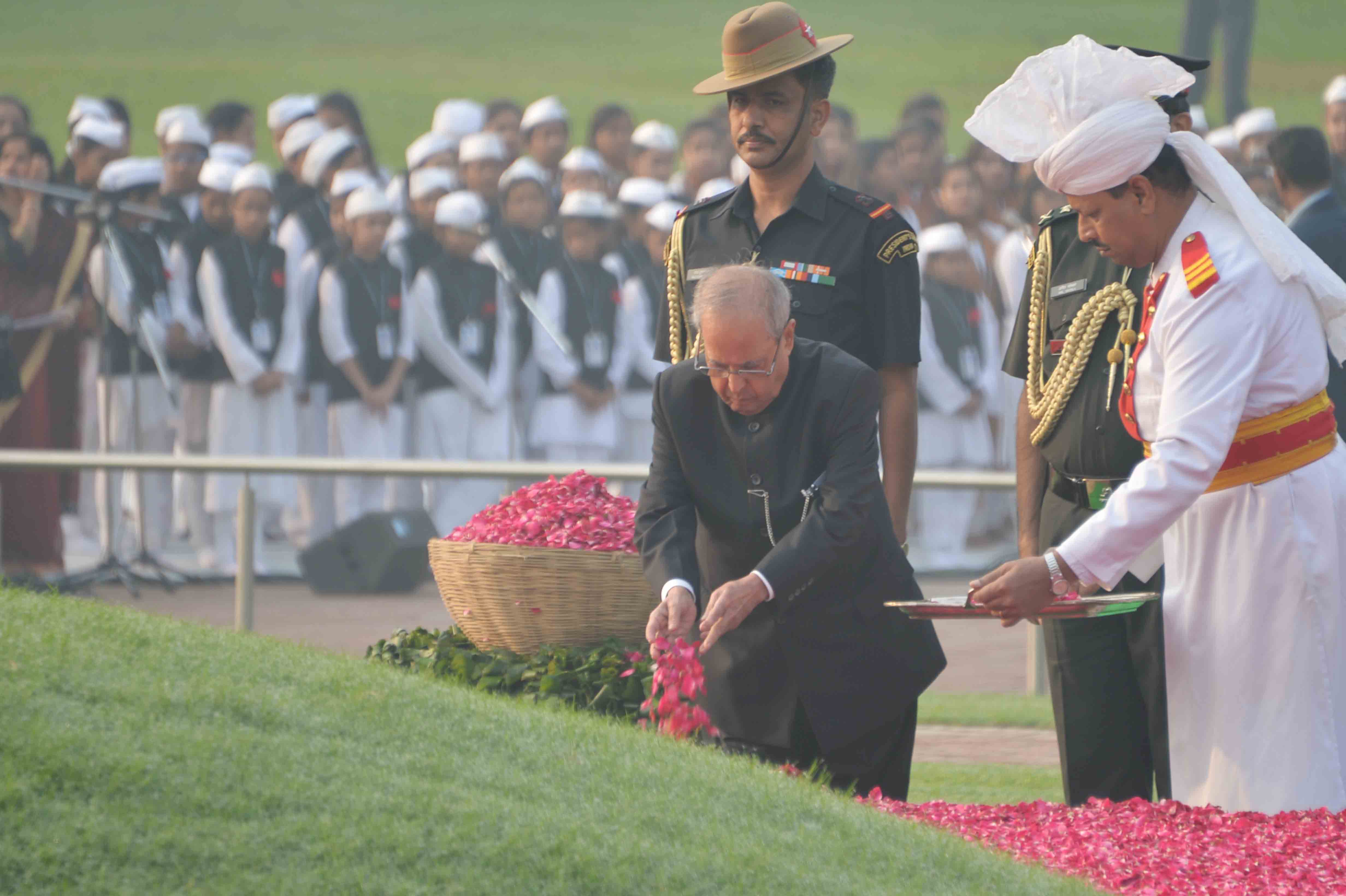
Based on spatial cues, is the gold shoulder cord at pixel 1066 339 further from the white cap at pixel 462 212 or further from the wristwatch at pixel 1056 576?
the white cap at pixel 462 212

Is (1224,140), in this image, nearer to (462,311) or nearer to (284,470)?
(462,311)

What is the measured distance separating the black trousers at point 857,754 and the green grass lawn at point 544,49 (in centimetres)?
1088

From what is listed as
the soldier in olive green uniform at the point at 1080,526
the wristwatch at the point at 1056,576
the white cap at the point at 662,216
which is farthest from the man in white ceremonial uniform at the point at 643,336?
the wristwatch at the point at 1056,576

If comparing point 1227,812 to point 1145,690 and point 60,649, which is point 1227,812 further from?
point 60,649

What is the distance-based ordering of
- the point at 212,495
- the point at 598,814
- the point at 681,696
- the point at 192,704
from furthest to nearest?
the point at 212,495 < the point at 681,696 < the point at 192,704 < the point at 598,814

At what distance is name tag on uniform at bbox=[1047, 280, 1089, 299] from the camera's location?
4137 millimetres

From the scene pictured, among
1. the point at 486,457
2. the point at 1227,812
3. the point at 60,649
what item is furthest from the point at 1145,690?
the point at 486,457

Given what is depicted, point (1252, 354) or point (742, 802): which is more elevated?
point (1252, 354)

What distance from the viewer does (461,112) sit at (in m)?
14.0

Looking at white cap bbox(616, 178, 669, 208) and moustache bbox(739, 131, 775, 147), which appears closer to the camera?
moustache bbox(739, 131, 775, 147)

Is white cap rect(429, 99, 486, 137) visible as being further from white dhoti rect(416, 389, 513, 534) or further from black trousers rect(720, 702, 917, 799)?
black trousers rect(720, 702, 917, 799)

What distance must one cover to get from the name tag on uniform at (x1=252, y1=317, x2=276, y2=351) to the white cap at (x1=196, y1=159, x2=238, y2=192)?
974 mm

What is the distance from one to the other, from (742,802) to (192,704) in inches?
41.5

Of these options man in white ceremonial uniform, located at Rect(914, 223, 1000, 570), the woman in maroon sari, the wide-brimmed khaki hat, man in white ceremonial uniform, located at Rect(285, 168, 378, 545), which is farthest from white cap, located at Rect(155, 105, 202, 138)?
the wide-brimmed khaki hat
